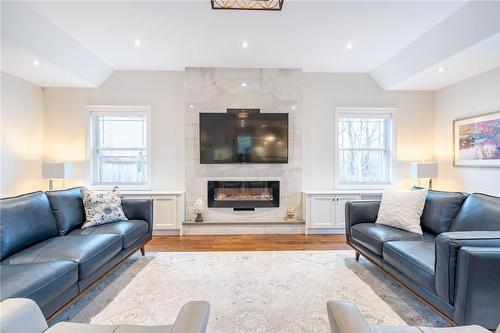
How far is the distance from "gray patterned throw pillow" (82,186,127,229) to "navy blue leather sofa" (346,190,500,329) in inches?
111

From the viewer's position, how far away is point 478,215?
2.13 meters

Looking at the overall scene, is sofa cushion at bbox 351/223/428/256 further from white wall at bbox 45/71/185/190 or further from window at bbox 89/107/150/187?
window at bbox 89/107/150/187

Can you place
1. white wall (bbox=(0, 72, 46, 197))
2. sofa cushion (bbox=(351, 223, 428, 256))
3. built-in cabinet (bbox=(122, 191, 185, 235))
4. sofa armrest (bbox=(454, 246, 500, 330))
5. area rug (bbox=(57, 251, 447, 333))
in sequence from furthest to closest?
built-in cabinet (bbox=(122, 191, 185, 235)) → white wall (bbox=(0, 72, 46, 197)) → sofa cushion (bbox=(351, 223, 428, 256)) → area rug (bbox=(57, 251, 447, 333)) → sofa armrest (bbox=(454, 246, 500, 330))

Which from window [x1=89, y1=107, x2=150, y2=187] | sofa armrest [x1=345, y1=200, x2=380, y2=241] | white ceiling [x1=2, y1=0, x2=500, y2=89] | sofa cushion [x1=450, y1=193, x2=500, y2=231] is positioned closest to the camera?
sofa cushion [x1=450, y1=193, x2=500, y2=231]

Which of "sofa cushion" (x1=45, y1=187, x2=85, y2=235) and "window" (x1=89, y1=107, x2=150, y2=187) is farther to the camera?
"window" (x1=89, y1=107, x2=150, y2=187)

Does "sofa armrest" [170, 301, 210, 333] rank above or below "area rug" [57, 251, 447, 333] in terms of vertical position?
above

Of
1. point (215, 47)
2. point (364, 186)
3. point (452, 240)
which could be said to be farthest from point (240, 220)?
point (452, 240)

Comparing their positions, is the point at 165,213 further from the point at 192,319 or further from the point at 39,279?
the point at 192,319

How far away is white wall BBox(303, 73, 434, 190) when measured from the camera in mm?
4359

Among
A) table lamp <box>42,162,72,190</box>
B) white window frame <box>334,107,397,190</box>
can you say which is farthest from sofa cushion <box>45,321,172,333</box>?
white window frame <box>334,107,397,190</box>

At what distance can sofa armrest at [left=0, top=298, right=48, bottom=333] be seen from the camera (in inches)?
36.1

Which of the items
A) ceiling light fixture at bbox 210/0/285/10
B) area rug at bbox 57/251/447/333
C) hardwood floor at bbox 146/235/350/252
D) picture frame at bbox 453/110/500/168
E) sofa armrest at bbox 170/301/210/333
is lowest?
hardwood floor at bbox 146/235/350/252

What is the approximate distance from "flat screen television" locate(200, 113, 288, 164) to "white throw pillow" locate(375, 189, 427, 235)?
180cm

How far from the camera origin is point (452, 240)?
4.99 feet
